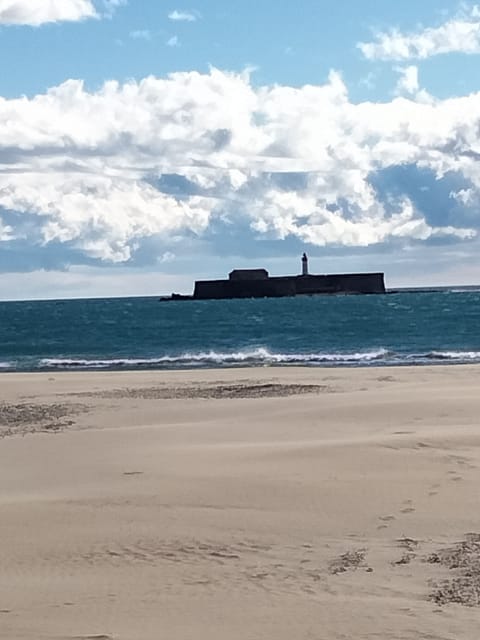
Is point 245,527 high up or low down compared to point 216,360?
down

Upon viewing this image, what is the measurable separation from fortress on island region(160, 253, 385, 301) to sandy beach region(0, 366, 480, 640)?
137m

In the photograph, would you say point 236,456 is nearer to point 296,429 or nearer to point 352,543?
point 296,429

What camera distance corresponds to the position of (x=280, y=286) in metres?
154

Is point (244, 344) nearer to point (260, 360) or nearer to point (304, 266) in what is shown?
point (260, 360)

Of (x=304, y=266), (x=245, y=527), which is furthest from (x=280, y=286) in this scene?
(x=245, y=527)

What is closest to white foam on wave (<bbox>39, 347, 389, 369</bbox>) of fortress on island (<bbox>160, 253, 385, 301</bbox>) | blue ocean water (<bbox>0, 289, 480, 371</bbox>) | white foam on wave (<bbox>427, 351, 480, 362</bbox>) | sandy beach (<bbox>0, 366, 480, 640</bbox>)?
blue ocean water (<bbox>0, 289, 480, 371</bbox>)

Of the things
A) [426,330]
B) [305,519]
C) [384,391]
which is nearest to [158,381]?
[384,391]

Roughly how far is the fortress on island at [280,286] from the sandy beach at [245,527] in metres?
137

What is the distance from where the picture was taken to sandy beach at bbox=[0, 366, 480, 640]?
5.89m

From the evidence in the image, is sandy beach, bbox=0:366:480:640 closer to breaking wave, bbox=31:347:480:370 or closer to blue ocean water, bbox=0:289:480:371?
breaking wave, bbox=31:347:480:370

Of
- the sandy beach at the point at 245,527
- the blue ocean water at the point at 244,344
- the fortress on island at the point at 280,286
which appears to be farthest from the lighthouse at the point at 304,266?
the sandy beach at the point at 245,527

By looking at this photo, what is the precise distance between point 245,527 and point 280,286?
146217 millimetres

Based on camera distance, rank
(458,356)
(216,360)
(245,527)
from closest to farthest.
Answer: (245,527)
(458,356)
(216,360)

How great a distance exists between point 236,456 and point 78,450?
7.89 ft
